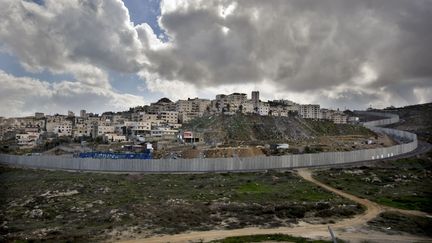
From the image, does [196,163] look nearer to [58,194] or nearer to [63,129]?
[58,194]

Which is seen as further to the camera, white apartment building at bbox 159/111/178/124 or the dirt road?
white apartment building at bbox 159/111/178/124

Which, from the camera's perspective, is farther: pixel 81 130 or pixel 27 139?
pixel 81 130

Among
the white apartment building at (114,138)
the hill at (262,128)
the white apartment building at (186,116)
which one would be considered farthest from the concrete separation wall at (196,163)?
Result: the white apartment building at (186,116)

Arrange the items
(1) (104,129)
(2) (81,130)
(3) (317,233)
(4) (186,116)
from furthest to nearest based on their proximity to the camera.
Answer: (4) (186,116), (2) (81,130), (1) (104,129), (3) (317,233)

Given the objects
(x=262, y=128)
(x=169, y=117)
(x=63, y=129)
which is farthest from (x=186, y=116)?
(x=63, y=129)

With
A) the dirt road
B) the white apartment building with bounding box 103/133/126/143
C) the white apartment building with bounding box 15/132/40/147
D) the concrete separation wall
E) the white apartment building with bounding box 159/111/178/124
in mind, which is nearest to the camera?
the dirt road

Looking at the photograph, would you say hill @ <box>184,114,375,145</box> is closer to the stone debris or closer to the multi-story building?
the multi-story building

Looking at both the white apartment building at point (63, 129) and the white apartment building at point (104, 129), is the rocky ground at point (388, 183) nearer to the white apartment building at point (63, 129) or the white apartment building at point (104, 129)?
the white apartment building at point (104, 129)

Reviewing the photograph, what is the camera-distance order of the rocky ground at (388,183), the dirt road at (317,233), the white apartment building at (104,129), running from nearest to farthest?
the dirt road at (317,233) → the rocky ground at (388,183) → the white apartment building at (104,129)

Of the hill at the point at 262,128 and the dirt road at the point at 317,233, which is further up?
the hill at the point at 262,128

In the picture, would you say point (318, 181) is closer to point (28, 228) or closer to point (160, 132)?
point (28, 228)

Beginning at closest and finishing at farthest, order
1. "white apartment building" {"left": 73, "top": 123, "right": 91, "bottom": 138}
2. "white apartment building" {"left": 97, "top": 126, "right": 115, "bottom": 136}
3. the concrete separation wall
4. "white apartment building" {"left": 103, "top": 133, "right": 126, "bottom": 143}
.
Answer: the concrete separation wall < "white apartment building" {"left": 103, "top": 133, "right": 126, "bottom": 143} < "white apartment building" {"left": 97, "top": 126, "right": 115, "bottom": 136} < "white apartment building" {"left": 73, "top": 123, "right": 91, "bottom": 138}

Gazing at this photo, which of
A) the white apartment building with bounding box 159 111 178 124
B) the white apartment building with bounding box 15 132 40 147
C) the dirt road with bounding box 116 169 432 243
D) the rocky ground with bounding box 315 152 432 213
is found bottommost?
the dirt road with bounding box 116 169 432 243

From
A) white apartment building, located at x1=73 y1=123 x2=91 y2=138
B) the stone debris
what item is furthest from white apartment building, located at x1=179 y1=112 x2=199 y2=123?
the stone debris
